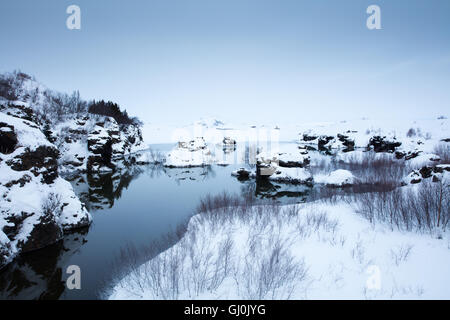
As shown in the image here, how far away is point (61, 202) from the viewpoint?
13.3m

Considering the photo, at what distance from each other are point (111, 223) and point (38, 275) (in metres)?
6.20

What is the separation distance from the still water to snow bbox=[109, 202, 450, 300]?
2.98m

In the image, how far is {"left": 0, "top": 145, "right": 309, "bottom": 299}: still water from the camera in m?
8.36

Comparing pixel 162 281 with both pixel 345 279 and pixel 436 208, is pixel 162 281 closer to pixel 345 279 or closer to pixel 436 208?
pixel 345 279

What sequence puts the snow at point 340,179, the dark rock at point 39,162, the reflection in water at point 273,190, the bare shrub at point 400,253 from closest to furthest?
the bare shrub at point 400,253 → the dark rock at point 39,162 → the reflection in water at point 273,190 → the snow at point 340,179

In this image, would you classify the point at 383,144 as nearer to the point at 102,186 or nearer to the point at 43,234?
the point at 102,186

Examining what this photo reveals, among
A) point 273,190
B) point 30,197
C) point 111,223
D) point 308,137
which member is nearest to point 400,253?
point 111,223

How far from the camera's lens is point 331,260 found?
7816mm

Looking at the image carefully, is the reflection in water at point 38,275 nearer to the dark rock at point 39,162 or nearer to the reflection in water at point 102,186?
the dark rock at point 39,162

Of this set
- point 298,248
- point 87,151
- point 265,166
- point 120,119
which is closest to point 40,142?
point 298,248

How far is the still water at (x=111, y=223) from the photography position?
8359 millimetres

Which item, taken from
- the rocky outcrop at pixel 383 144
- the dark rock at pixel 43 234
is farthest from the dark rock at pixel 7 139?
the rocky outcrop at pixel 383 144

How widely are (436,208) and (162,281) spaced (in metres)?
12.8
